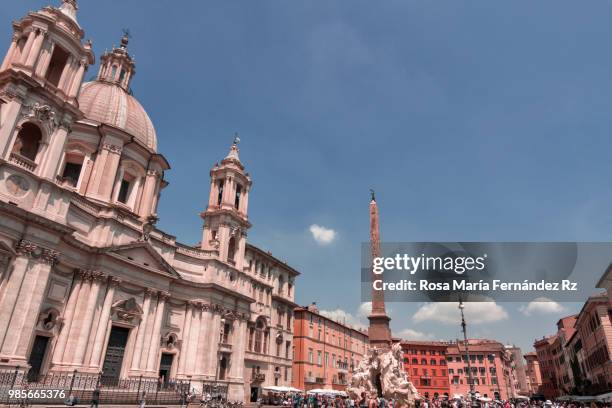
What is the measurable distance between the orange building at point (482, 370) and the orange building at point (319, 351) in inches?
1103

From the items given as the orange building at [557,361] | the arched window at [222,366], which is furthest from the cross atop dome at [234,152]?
the orange building at [557,361]

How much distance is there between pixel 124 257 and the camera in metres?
28.4

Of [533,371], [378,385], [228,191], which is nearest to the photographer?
[378,385]

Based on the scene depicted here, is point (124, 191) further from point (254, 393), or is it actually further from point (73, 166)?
point (254, 393)

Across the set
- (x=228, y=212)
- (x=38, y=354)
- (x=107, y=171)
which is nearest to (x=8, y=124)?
(x=107, y=171)

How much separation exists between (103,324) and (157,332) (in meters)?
4.44

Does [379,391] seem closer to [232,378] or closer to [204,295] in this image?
[232,378]

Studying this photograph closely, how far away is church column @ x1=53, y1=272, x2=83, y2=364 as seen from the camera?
23.9 m

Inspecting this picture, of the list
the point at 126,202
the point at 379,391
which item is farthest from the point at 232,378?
the point at 126,202

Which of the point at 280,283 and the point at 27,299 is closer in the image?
the point at 27,299

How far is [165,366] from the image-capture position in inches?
1215

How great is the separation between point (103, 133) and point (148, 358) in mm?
17432

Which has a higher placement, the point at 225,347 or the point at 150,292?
the point at 150,292

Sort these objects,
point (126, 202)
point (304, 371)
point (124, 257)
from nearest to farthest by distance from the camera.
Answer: point (124, 257), point (126, 202), point (304, 371)
